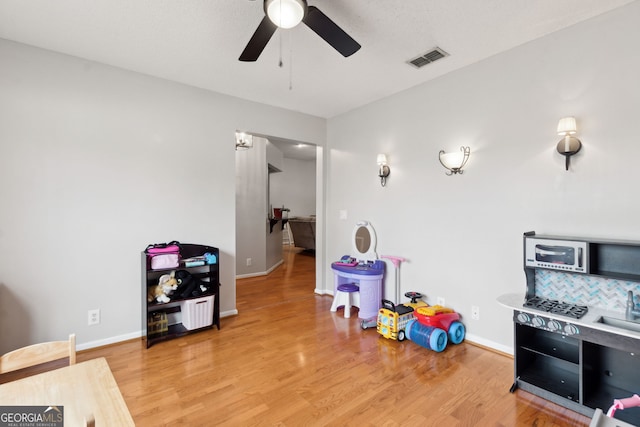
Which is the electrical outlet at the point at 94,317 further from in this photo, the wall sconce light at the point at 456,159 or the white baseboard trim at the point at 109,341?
the wall sconce light at the point at 456,159

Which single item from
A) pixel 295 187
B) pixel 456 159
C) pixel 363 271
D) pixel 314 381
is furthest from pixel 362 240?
pixel 295 187

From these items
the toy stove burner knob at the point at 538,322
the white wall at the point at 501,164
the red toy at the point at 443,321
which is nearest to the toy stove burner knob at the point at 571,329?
the toy stove burner knob at the point at 538,322

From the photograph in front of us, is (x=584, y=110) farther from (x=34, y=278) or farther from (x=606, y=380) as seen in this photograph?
(x=34, y=278)

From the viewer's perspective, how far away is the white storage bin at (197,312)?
3186mm

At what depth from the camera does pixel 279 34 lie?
96.6 inches

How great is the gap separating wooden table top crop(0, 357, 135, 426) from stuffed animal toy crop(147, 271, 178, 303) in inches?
74.7

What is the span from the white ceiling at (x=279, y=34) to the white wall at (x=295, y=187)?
5.94m

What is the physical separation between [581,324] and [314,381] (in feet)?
6.13

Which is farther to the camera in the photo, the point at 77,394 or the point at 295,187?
the point at 295,187

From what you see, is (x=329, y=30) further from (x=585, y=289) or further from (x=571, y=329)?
(x=585, y=289)

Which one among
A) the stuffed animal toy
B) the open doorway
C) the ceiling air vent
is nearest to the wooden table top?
the stuffed animal toy

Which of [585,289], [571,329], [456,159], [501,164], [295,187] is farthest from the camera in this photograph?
[295,187]

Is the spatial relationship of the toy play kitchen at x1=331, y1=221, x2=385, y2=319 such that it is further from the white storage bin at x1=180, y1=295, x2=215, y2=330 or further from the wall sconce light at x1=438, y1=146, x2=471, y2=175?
the white storage bin at x1=180, y1=295, x2=215, y2=330

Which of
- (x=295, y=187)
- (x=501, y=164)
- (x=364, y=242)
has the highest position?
(x=295, y=187)
